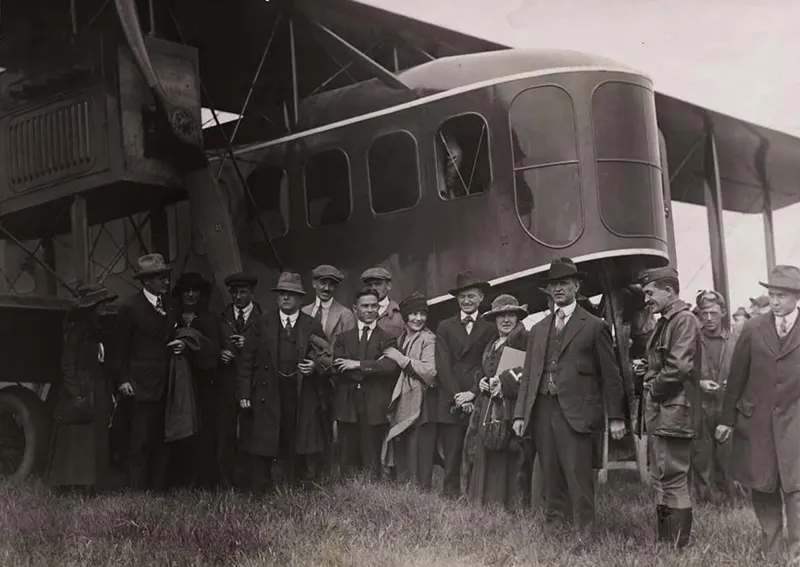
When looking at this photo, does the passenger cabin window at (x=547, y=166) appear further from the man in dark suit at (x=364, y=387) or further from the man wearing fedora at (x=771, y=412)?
the man wearing fedora at (x=771, y=412)

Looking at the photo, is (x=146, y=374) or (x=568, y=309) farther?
(x=146, y=374)

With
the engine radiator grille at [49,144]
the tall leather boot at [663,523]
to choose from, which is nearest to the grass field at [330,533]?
the tall leather boot at [663,523]

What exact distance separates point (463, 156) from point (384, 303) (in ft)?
4.80

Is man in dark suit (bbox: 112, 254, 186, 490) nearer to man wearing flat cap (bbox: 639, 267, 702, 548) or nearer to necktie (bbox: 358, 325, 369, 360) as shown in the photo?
necktie (bbox: 358, 325, 369, 360)

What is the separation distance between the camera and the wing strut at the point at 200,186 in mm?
7941

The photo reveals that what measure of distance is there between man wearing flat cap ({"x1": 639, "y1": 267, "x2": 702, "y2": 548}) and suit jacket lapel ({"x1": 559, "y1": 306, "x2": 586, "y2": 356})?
433 mm

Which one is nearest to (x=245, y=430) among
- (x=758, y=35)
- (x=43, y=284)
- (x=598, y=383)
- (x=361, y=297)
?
(x=361, y=297)

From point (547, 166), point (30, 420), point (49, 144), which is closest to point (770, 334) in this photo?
point (547, 166)

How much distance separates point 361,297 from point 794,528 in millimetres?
3578

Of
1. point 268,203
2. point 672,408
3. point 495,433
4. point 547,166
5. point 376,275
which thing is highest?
point 268,203

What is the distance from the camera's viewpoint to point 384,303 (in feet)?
25.6

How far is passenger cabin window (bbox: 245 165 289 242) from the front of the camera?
30.3ft

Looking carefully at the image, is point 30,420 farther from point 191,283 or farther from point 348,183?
point 348,183

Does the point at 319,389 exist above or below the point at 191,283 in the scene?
below
